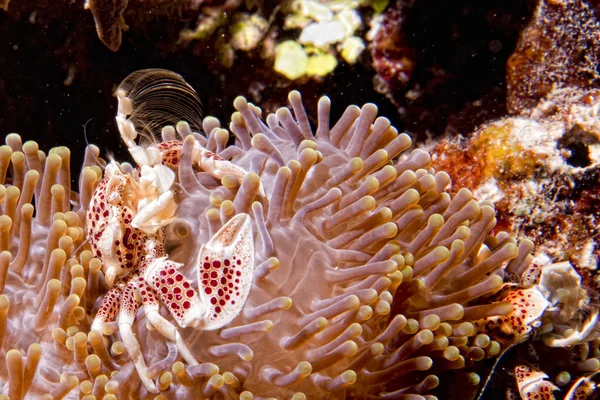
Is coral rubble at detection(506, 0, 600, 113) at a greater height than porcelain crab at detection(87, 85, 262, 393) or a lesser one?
greater

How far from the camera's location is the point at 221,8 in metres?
4.73

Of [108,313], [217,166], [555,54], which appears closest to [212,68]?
[217,166]

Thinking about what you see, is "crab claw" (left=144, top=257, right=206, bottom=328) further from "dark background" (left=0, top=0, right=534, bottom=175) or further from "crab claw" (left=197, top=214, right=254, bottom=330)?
"dark background" (left=0, top=0, right=534, bottom=175)

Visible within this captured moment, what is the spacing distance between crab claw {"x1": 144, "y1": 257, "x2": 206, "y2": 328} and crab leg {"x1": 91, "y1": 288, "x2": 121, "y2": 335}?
0.88 ft

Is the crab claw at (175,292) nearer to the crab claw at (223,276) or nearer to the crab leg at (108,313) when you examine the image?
the crab claw at (223,276)

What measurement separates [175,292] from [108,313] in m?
0.47

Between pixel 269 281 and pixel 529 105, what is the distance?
9.92 ft

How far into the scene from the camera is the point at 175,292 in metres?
2.45

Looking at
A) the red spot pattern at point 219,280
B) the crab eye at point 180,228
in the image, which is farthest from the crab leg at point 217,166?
A: the red spot pattern at point 219,280

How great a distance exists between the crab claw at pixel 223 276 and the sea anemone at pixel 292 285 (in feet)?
0.26

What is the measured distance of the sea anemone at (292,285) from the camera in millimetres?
2471

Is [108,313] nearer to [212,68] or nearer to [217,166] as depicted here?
[217,166]

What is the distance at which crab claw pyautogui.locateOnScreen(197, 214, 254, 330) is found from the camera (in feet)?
7.88

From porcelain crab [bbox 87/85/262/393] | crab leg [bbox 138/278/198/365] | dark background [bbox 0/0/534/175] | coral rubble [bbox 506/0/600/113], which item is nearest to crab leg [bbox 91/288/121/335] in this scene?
porcelain crab [bbox 87/85/262/393]
